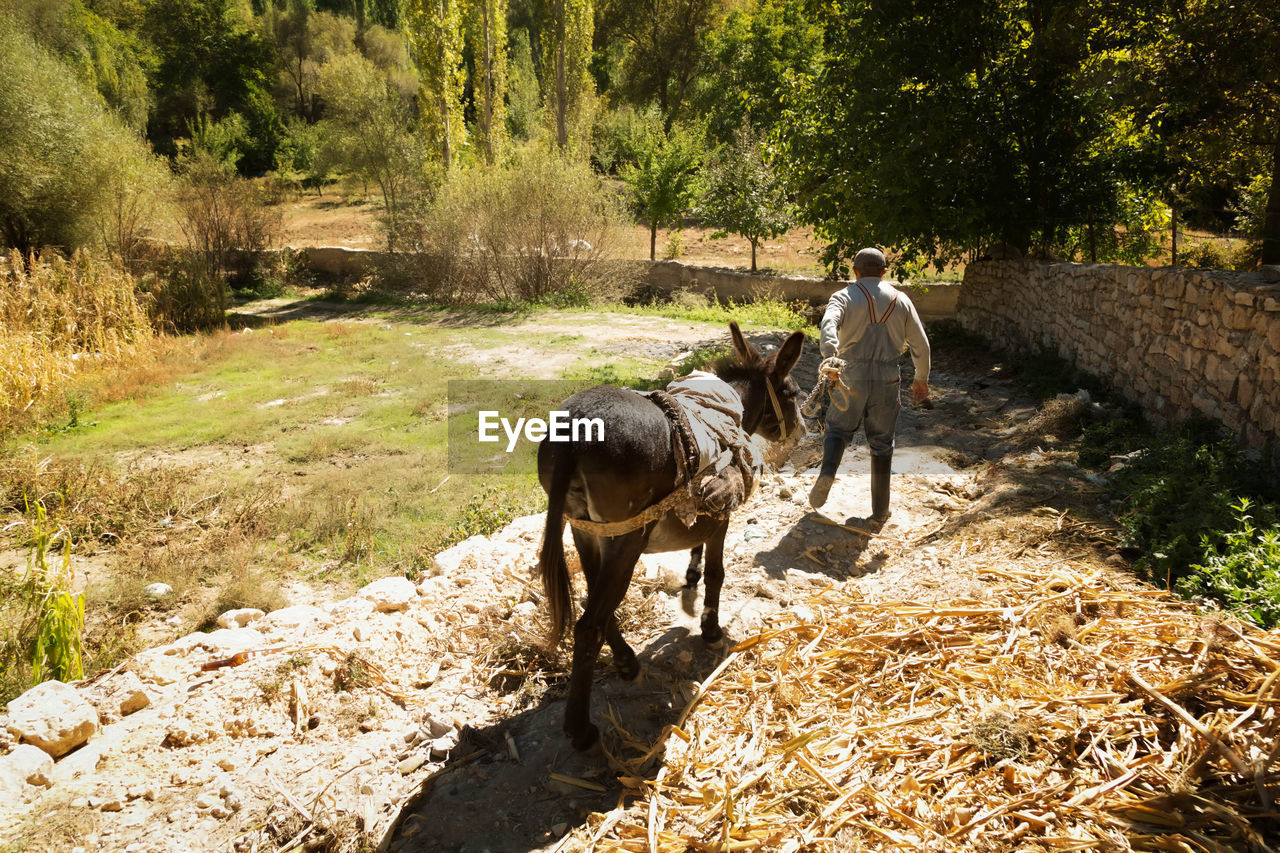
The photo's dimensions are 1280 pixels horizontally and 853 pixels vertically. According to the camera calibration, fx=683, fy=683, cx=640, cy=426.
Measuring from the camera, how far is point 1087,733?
9.02ft

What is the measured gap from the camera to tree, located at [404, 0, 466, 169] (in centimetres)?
2403

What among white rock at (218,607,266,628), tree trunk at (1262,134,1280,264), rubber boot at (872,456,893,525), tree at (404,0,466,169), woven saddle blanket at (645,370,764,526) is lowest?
white rock at (218,607,266,628)

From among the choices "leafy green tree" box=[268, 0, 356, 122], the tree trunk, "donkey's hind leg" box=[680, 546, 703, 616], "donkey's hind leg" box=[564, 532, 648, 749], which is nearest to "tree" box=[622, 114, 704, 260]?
the tree trunk

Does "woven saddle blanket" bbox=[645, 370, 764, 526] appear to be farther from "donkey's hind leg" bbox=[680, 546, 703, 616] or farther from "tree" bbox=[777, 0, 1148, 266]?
"tree" bbox=[777, 0, 1148, 266]

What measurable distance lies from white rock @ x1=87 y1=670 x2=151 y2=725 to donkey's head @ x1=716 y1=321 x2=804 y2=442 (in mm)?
3629

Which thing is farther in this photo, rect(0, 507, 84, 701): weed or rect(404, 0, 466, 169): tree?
rect(404, 0, 466, 169): tree

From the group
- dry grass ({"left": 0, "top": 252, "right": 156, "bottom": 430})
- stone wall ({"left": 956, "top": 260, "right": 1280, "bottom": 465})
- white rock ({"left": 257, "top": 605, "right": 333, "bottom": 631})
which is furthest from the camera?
dry grass ({"left": 0, "top": 252, "right": 156, "bottom": 430})

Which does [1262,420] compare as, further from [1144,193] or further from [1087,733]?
[1144,193]

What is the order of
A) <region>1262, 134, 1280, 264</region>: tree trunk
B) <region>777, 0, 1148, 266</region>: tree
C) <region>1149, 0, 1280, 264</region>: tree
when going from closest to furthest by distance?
1. <region>1149, 0, 1280, 264</region>: tree
2. <region>1262, 134, 1280, 264</region>: tree trunk
3. <region>777, 0, 1148, 266</region>: tree

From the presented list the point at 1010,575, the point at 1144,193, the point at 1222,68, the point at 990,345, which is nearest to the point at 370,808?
the point at 1010,575

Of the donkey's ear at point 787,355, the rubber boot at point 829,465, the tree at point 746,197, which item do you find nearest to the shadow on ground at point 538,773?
the donkey's ear at point 787,355

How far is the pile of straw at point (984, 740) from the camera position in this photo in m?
2.42

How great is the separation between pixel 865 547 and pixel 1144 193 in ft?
35.3

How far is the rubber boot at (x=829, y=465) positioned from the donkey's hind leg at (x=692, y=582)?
5.02 ft
